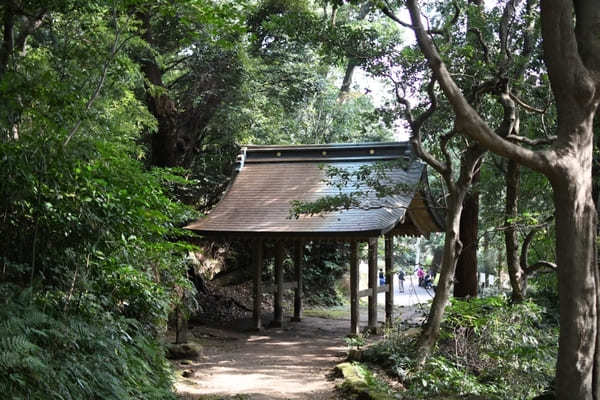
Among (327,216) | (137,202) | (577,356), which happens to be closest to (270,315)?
(327,216)

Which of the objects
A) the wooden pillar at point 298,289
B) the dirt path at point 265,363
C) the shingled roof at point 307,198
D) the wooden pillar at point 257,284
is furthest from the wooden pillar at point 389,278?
the wooden pillar at point 257,284

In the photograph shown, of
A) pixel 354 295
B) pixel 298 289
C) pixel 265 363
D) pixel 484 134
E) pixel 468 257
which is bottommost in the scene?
pixel 265 363

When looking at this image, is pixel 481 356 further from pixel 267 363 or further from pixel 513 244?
pixel 267 363

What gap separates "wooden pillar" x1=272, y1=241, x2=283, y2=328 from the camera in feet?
45.0

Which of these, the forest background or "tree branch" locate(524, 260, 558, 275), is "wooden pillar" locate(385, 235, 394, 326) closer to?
the forest background

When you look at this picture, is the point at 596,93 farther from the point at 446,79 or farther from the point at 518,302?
the point at 518,302

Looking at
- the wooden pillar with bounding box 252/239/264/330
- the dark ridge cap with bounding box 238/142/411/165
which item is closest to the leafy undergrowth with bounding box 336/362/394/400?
the wooden pillar with bounding box 252/239/264/330

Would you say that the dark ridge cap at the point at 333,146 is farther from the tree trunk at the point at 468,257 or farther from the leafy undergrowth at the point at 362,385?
the leafy undergrowth at the point at 362,385

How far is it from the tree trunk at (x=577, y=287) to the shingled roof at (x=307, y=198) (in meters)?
5.83

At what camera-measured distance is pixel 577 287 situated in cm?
511

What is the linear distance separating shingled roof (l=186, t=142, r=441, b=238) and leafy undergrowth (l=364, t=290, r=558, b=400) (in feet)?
8.67

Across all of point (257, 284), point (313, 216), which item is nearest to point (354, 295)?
point (313, 216)

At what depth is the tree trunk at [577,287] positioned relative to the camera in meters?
5.11

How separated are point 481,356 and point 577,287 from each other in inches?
132
